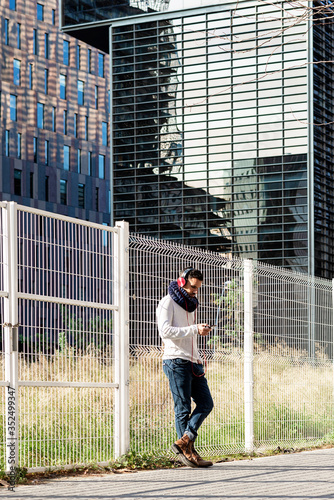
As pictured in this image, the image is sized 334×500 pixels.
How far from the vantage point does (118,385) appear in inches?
313

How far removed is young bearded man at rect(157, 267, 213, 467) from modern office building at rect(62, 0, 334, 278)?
22719 millimetres

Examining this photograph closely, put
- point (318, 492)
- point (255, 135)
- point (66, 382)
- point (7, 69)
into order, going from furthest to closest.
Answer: point (7, 69)
point (255, 135)
point (66, 382)
point (318, 492)

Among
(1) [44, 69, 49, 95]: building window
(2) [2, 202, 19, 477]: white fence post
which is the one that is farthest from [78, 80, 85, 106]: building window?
(2) [2, 202, 19, 477]: white fence post

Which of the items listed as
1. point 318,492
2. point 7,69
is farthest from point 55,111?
point 318,492

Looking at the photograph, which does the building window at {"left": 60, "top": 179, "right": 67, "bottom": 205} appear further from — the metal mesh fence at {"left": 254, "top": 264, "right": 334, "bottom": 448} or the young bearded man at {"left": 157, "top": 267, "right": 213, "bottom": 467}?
the young bearded man at {"left": 157, "top": 267, "right": 213, "bottom": 467}

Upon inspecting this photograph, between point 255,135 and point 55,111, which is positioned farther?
point 55,111

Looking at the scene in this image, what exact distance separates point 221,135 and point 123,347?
24.4m

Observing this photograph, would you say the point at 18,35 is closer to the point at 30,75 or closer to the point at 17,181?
the point at 30,75

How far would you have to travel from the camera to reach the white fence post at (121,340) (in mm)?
7879

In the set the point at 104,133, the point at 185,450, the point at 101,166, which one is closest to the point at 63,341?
the point at 185,450

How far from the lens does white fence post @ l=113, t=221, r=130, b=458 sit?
788 cm

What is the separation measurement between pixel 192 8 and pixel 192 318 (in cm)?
2594

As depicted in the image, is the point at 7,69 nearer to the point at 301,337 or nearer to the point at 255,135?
the point at 255,135

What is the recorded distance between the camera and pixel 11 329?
22.0 feet
